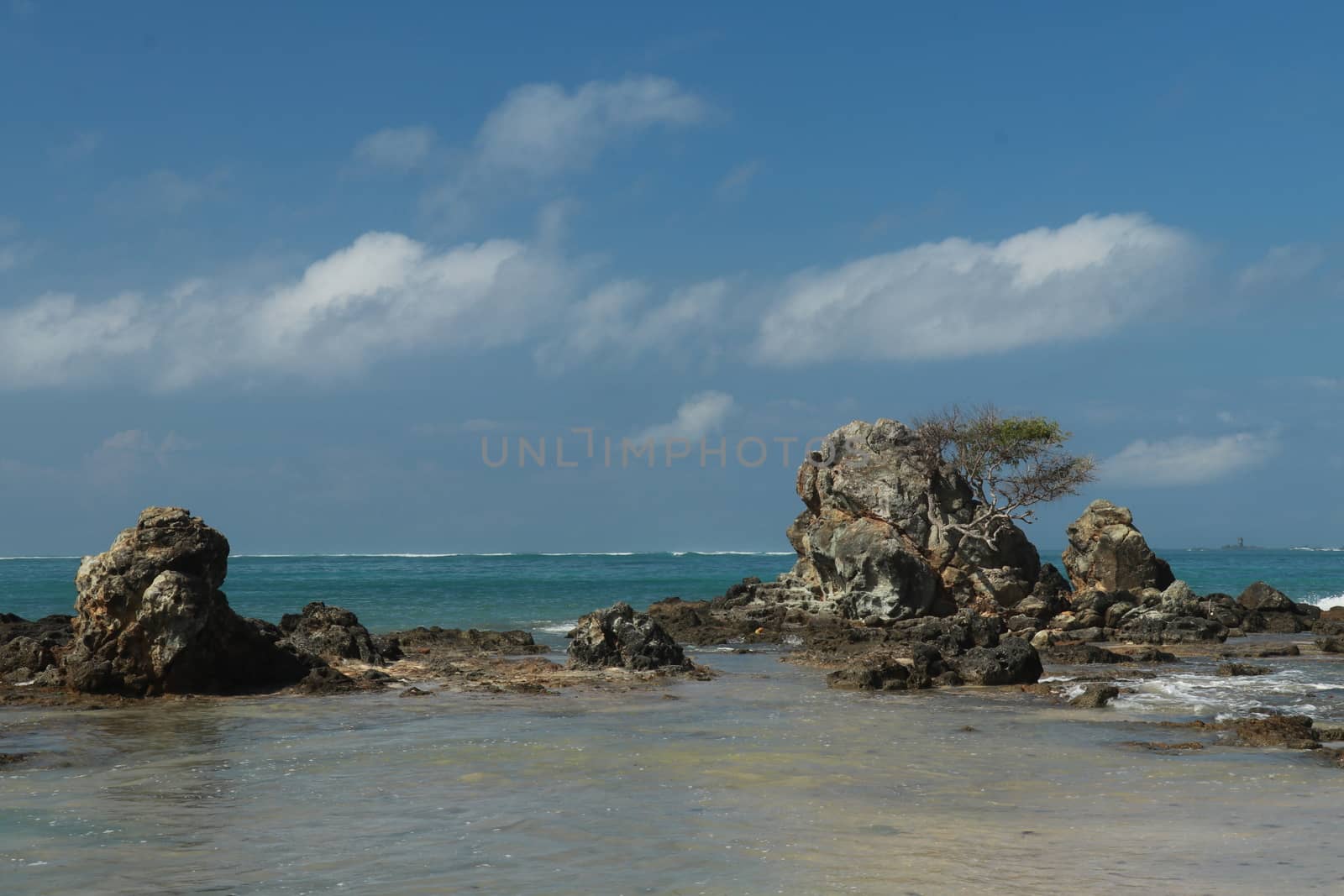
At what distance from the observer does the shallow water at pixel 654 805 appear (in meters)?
9.63

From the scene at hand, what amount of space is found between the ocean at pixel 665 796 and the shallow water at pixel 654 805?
5cm

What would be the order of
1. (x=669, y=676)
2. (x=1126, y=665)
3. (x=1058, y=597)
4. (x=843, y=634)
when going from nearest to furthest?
(x=669, y=676) → (x=1126, y=665) → (x=843, y=634) → (x=1058, y=597)

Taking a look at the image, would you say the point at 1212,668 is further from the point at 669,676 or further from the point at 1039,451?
the point at 1039,451

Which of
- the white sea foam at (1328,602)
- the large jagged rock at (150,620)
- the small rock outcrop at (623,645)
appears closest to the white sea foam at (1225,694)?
the small rock outcrop at (623,645)

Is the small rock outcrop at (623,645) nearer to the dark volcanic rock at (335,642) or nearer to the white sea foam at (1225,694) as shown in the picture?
the dark volcanic rock at (335,642)

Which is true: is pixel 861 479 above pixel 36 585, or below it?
above

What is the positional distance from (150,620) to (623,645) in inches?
405

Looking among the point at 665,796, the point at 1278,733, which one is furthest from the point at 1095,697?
the point at 665,796

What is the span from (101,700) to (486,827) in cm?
1284

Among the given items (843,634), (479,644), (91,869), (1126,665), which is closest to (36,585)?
(479,644)

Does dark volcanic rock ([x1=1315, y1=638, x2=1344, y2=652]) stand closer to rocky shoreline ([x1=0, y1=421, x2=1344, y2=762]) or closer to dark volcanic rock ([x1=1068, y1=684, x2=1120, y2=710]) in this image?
rocky shoreline ([x1=0, y1=421, x2=1344, y2=762])

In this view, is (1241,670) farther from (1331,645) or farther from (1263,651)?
(1331,645)

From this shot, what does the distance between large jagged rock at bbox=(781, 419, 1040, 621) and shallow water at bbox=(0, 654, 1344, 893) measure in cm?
2112

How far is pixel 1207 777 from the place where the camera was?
1374 cm
